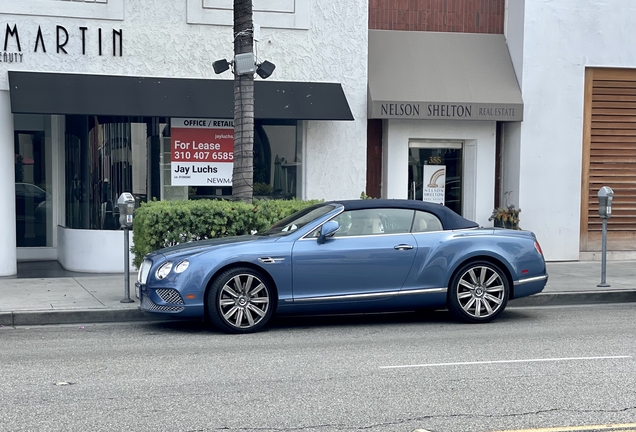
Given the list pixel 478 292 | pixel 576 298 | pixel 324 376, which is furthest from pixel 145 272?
pixel 576 298

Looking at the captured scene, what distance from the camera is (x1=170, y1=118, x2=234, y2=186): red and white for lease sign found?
14602 millimetres

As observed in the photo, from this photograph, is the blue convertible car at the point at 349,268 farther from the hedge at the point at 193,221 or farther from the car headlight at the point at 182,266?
the hedge at the point at 193,221

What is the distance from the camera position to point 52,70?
1379 cm

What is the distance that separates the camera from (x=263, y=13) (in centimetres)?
1471

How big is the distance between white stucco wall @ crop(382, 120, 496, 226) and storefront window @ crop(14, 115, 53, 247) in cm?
651

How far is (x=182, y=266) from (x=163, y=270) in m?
0.26

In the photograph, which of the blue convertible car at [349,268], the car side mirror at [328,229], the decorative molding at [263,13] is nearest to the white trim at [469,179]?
the decorative molding at [263,13]

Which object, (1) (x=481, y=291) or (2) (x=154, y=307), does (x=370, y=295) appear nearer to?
(1) (x=481, y=291)

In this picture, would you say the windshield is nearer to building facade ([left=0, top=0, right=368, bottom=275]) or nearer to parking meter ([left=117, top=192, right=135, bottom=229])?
parking meter ([left=117, top=192, right=135, bottom=229])

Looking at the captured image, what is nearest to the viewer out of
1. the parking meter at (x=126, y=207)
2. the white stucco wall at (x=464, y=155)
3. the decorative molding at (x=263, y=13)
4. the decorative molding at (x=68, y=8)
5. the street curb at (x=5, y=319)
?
the street curb at (x=5, y=319)

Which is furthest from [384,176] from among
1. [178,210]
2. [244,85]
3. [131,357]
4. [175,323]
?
[131,357]

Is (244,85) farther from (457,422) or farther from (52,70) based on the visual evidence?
(457,422)

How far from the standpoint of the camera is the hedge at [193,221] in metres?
11.3

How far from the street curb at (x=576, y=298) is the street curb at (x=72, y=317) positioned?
16.6 ft
